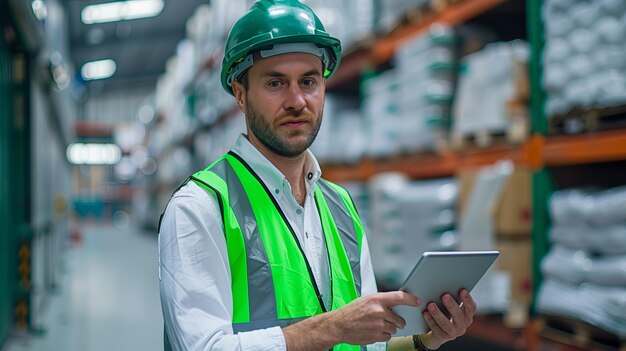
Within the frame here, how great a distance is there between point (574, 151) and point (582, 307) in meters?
0.80

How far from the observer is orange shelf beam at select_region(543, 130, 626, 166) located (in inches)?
123

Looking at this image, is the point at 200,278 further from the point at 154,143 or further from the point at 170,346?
the point at 154,143

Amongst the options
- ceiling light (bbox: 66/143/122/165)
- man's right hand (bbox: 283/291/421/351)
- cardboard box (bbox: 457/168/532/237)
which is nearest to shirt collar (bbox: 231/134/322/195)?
man's right hand (bbox: 283/291/421/351)

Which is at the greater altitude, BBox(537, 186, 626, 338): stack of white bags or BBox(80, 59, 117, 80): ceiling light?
BBox(80, 59, 117, 80): ceiling light

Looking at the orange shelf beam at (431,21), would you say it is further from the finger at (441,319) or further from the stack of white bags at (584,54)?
the finger at (441,319)

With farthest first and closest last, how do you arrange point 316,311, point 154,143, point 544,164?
point 154,143 < point 544,164 < point 316,311

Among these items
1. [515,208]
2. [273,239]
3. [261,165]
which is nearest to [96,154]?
[515,208]

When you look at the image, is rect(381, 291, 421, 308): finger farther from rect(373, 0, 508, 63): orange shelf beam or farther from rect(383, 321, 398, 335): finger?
rect(373, 0, 508, 63): orange shelf beam

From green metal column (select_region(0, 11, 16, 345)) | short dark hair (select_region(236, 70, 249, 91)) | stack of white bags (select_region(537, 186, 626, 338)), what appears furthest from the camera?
green metal column (select_region(0, 11, 16, 345))

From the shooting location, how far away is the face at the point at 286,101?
1.63 m

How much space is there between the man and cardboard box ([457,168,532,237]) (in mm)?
2121

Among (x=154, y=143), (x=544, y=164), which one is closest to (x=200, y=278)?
(x=544, y=164)

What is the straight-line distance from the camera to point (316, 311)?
62.8 inches

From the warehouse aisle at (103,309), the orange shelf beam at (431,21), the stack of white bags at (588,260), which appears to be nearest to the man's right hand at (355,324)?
the stack of white bags at (588,260)
